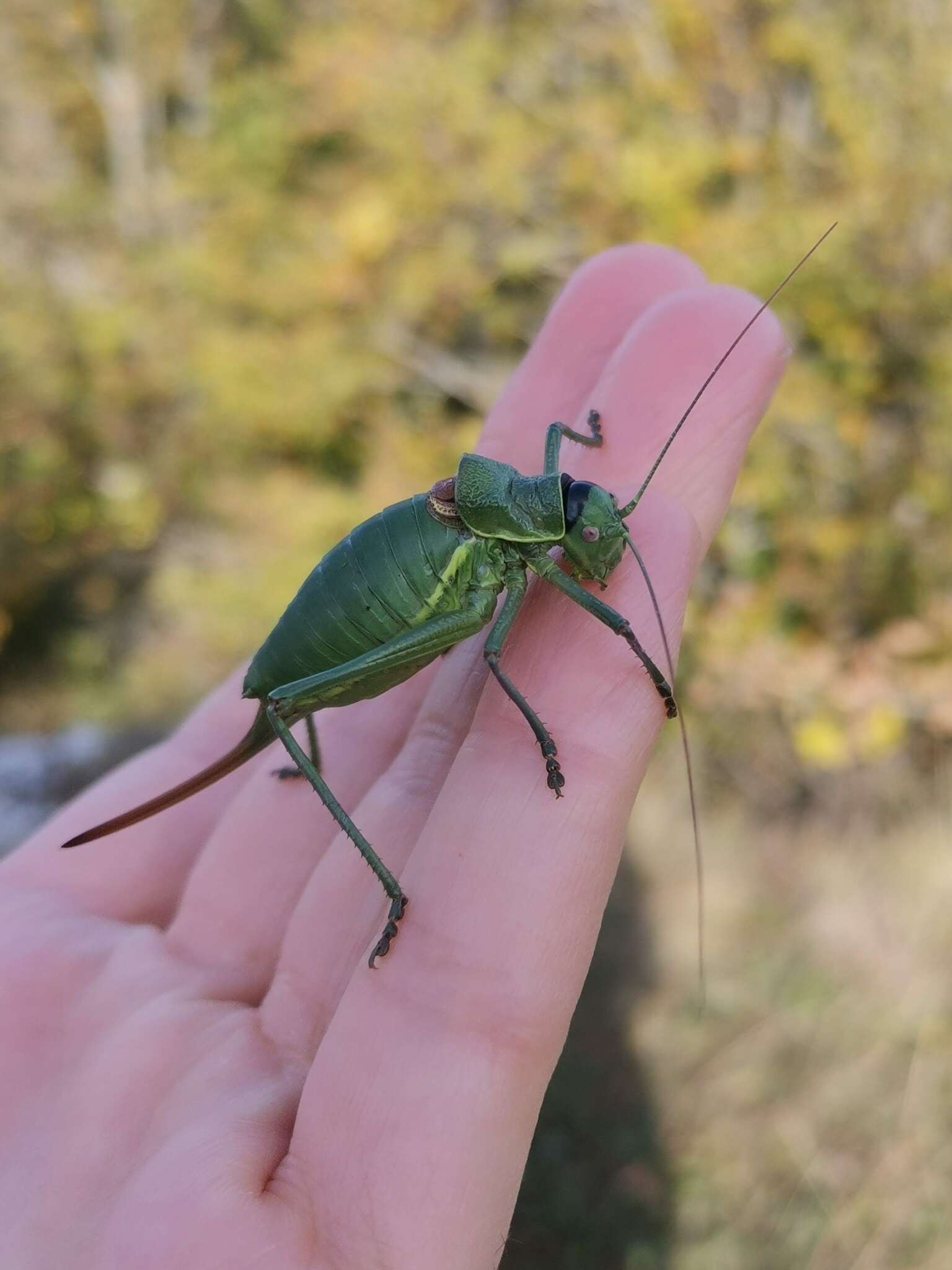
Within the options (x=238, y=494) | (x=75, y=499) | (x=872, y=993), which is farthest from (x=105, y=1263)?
(x=75, y=499)

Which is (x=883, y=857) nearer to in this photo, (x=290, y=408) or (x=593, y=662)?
(x=593, y=662)

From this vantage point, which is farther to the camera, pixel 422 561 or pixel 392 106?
pixel 392 106

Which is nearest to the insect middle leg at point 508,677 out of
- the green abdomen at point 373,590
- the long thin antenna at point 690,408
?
the green abdomen at point 373,590

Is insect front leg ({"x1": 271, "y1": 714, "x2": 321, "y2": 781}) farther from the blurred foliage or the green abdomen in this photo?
the blurred foliage

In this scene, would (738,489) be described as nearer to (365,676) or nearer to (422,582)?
(422,582)

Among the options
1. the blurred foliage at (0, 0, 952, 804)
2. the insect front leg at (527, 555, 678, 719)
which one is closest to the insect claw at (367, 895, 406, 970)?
the insect front leg at (527, 555, 678, 719)

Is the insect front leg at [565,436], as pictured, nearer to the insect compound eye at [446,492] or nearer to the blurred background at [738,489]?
the insect compound eye at [446,492]
